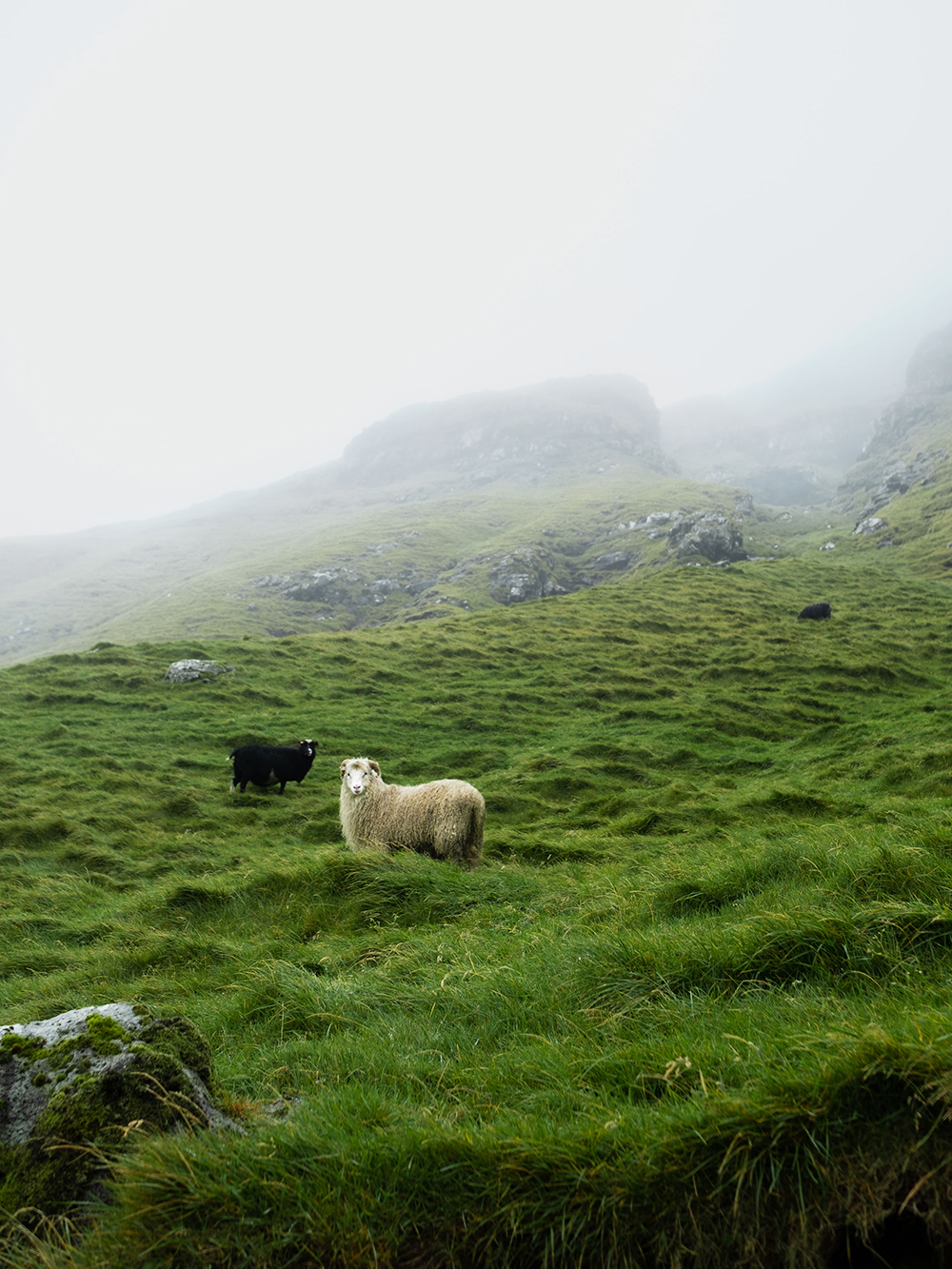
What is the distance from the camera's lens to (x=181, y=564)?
443 feet

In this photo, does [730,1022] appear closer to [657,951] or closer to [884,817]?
[657,951]

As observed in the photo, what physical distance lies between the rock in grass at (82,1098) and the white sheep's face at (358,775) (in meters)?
8.09

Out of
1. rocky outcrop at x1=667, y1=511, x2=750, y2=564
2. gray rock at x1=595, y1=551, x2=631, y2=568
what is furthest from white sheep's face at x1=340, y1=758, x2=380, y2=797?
gray rock at x1=595, y1=551, x2=631, y2=568

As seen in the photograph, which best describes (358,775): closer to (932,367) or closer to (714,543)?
(714,543)

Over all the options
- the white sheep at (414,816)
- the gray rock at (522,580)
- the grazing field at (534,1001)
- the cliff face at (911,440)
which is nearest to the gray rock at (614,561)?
the gray rock at (522,580)

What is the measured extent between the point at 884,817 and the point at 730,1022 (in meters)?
7.72

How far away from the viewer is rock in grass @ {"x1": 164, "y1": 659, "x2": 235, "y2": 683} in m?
26.5

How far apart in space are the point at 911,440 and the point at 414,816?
15882cm

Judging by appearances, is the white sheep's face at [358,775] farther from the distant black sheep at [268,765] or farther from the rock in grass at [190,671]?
the rock in grass at [190,671]

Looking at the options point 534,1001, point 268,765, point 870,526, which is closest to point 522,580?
point 870,526

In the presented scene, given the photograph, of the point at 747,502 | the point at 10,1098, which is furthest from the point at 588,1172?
the point at 747,502

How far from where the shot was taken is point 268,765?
58.3ft

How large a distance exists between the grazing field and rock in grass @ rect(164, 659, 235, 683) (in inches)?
334

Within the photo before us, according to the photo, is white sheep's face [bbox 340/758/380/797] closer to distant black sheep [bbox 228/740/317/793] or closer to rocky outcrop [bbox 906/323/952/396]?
distant black sheep [bbox 228/740/317/793]
